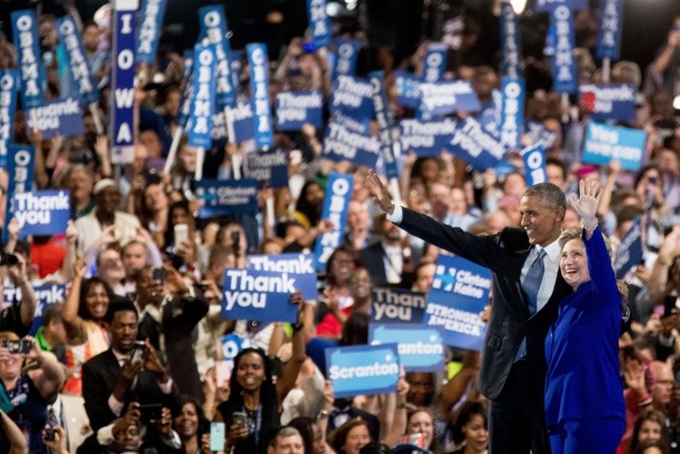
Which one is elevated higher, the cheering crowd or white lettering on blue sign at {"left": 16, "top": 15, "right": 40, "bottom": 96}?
white lettering on blue sign at {"left": 16, "top": 15, "right": 40, "bottom": 96}

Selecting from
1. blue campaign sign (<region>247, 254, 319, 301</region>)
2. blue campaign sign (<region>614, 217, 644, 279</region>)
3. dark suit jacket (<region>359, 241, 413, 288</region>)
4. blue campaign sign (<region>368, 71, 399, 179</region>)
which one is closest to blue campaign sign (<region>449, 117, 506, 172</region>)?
blue campaign sign (<region>368, 71, 399, 179</region>)

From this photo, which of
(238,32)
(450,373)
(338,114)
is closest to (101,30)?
(338,114)

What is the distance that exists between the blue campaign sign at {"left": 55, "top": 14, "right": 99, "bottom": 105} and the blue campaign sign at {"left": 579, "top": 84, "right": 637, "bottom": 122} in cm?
458

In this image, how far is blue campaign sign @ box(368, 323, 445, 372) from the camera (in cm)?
1170

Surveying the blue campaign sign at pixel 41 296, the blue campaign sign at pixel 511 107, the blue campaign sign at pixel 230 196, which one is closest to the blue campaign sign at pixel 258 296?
the blue campaign sign at pixel 41 296

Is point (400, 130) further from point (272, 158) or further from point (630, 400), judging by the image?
point (630, 400)

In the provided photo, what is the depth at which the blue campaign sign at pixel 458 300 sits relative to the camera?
1183 cm

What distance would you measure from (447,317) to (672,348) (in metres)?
1.59

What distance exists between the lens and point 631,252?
43.5ft

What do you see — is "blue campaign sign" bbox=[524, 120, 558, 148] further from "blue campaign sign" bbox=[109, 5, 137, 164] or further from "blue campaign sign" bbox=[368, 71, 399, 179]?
"blue campaign sign" bbox=[109, 5, 137, 164]

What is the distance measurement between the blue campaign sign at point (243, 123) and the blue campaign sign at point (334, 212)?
158cm

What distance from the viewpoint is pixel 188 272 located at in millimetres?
12867

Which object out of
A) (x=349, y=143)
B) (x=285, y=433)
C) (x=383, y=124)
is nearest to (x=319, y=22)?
(x=383, y=124)

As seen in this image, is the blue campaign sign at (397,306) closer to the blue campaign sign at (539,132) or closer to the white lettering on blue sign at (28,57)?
the white lettering on blue sign at (28,57)
